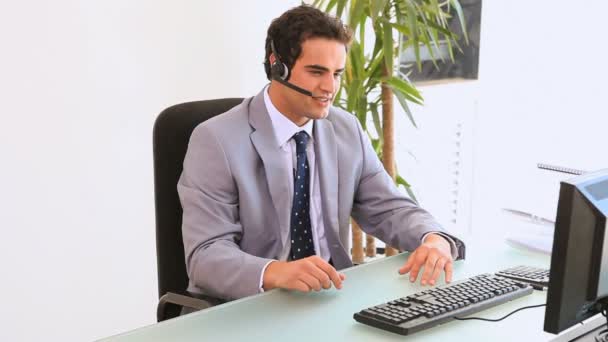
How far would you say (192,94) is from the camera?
276cm

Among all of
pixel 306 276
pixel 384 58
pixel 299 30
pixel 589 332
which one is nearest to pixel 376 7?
pixel 384 58

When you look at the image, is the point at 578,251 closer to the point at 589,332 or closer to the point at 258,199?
the point at 589,332

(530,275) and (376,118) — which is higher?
(376,118)

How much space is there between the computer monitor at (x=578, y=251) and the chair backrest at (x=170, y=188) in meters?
0.99

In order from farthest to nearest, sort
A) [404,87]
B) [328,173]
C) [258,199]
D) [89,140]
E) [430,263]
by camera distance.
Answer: [404,87], [89,140], [328,173], [258,199], [430,263]

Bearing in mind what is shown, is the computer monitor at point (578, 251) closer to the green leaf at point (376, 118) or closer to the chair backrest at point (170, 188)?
the chair backrest at point (170, 188)

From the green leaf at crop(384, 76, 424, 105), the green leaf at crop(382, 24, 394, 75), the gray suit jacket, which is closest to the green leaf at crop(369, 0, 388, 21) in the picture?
the green leaf at crop(382, 24, 394, 75)

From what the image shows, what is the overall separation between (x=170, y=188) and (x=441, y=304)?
2.52ft

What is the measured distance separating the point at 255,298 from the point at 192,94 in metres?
1.37

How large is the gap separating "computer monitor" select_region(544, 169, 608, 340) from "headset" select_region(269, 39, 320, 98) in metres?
0.84

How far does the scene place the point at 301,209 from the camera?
192cm

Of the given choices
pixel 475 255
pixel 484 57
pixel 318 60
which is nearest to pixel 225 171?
pixel 318 60

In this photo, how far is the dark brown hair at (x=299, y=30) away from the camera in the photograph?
191 centimetres

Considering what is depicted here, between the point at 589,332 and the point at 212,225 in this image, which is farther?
the point at 212,225
